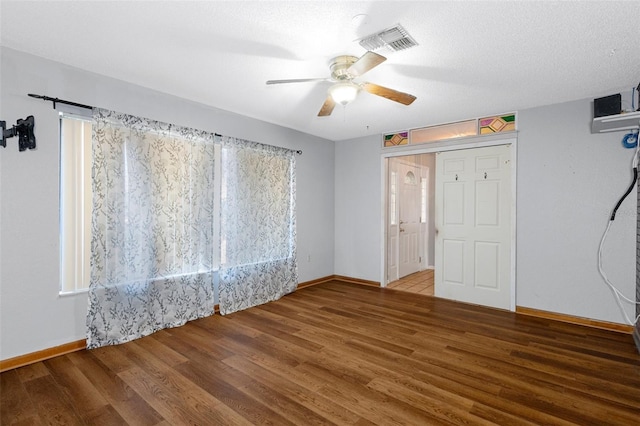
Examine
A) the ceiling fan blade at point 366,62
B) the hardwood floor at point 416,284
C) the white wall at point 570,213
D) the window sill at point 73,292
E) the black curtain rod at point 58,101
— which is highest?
the ceiling fan blade at point 366,62

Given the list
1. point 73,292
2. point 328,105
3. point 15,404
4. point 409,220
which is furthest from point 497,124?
point 15,404

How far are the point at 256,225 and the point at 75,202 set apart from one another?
197 centimetres

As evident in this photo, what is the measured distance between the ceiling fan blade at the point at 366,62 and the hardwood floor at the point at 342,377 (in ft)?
7.72

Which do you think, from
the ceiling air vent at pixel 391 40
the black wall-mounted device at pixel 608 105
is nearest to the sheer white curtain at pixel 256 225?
the ceiling air vent at pixel 391 40

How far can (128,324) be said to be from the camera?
9.51ft

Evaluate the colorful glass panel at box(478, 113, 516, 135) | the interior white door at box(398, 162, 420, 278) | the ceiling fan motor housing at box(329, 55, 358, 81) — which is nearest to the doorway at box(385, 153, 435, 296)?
the interior white door at box(398, 162, 420, 278)

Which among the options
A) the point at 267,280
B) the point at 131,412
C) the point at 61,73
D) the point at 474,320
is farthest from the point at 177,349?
the point at 474,320

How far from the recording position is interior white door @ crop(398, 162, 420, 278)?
550 centimetres

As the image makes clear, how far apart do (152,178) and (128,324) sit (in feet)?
4.91

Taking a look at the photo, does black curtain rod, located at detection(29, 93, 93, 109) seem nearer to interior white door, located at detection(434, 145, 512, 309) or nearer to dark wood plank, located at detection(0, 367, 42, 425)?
dark wood plank, located at detection(0, 367, 42, 425)

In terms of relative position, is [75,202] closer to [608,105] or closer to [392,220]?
[392,220]

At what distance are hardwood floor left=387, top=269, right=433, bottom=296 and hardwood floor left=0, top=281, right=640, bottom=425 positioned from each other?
1.36 metres

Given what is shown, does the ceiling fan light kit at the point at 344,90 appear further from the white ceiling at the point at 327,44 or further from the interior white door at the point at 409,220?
the interior white door at the point at 409,220

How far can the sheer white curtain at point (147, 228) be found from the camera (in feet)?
9.07
